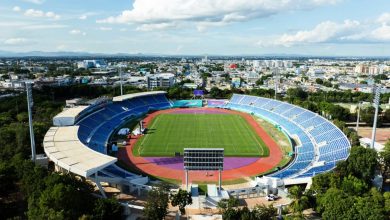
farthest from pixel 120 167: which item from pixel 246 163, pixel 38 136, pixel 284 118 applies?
pixel 284 118

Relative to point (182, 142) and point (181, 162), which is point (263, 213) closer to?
point (181, 162)

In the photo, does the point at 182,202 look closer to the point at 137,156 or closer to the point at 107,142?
the point at 137,156

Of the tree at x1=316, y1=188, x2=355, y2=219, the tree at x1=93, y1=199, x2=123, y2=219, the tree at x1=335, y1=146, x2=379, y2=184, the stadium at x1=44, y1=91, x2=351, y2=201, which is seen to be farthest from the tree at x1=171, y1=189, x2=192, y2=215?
the tree at x1=335, y1=146, x2=379, y2=184

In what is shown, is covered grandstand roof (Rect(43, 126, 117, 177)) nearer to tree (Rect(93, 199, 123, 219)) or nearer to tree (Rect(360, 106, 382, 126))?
tree (Rect(93, 199, 123, 219))

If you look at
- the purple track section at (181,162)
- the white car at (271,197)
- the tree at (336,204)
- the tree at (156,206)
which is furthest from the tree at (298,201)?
the purple track section at (181,162)

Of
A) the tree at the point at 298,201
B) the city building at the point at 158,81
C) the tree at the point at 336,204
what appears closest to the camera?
the tree at the point at 336,204

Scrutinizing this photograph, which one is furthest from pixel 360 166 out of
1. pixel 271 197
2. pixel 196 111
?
pixel 196 111

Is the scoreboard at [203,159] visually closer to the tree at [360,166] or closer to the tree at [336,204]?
the tree at [336,204]
